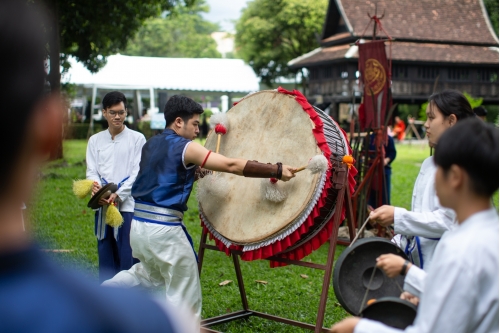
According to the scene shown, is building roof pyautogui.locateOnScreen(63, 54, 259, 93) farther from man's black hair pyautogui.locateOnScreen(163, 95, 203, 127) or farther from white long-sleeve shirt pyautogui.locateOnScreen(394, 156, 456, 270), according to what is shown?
white long-sleeve shirt pyautogui.locateOnScreen(394, 156, 456, 270)

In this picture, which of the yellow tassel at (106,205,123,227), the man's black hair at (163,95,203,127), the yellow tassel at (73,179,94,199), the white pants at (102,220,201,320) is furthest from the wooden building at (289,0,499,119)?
the white pants at (102,220,201,320)

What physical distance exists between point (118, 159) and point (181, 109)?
4.16 ft

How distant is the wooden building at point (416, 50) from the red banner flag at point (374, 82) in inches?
706

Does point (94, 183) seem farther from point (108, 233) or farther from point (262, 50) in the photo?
point (262, 50)

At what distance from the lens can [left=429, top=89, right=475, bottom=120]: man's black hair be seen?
10.4 ft

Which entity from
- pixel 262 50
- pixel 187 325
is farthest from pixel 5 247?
pixel 262 50

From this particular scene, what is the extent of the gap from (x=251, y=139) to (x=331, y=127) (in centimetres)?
58

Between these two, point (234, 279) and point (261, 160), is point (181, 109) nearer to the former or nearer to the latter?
point (261, 160)

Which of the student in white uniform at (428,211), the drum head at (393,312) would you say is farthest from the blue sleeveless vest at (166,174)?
the drum head at (393,312)

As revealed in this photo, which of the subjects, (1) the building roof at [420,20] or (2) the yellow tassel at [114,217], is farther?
(1) the building roof at [420,20]

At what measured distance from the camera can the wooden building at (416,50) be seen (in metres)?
27.6

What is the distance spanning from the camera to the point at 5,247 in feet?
2.86

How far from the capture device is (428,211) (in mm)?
3029

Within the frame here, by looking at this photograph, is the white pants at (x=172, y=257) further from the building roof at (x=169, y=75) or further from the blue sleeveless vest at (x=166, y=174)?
the building roof at (x=169, y=75)
